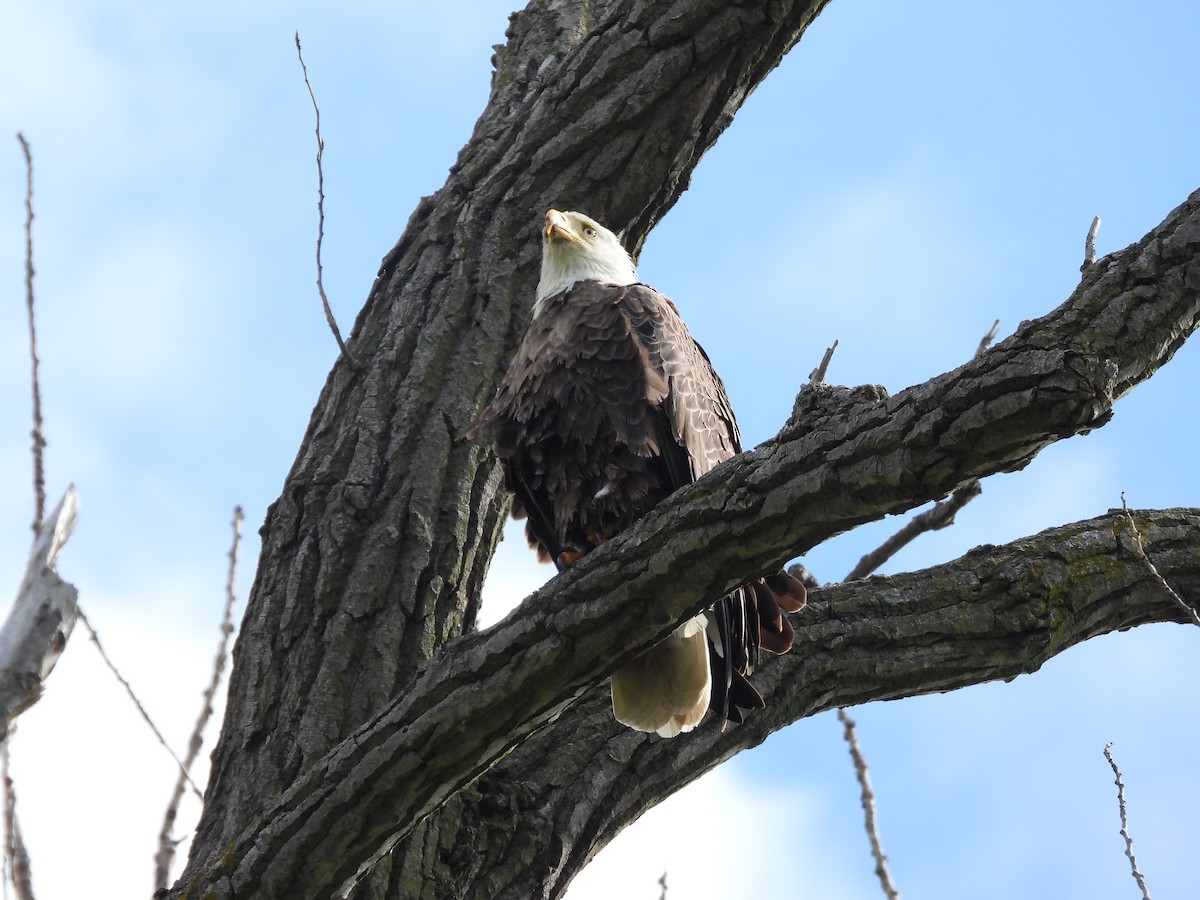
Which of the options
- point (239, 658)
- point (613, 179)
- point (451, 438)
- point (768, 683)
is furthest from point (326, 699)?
point (613, 179)

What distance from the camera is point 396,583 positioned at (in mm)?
3318

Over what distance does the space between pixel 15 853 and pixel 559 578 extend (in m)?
1.26

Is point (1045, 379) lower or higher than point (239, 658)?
lower

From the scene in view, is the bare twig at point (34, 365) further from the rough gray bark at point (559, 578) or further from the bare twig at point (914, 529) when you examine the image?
the bare twig at point (914, 529)

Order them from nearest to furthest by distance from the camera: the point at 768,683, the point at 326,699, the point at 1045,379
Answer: the point at 1045,379 → the point at 326,699 → the point at 768,683

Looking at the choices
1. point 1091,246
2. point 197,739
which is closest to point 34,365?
point 197,739

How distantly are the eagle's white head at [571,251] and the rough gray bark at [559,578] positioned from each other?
7cm

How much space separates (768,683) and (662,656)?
30 centimetres

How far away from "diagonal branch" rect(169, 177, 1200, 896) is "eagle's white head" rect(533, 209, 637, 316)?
1621 millimetres

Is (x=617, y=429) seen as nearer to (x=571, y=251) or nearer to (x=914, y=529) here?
(x=571, y=251)

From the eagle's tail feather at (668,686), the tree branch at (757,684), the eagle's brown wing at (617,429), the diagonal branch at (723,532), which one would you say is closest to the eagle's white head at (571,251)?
the eagle's brown wing at (617,429)

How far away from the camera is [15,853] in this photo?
2547mm

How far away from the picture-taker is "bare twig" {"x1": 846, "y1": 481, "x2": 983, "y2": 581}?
4.16 metres

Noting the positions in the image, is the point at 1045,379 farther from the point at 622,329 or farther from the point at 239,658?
the point at 239,658
